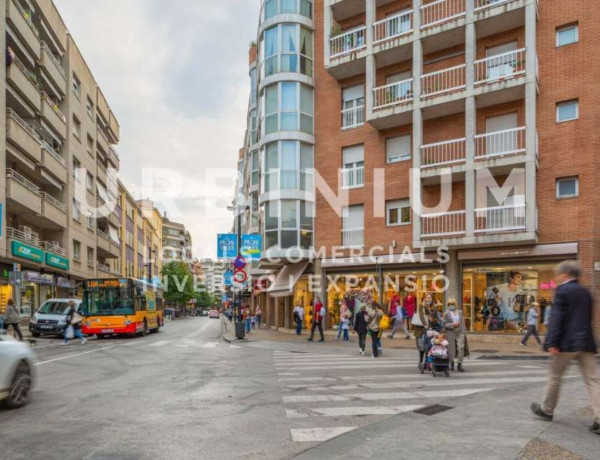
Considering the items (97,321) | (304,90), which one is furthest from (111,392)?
(304,90)

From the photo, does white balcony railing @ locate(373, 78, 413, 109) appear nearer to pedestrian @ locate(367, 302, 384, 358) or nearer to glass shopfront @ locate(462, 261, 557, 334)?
glass shopfront @ locate(462, 261, 557, 334)

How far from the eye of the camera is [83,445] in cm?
580

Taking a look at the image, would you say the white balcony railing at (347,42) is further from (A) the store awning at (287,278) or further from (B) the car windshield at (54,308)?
(B) the car windshield at (54,308)

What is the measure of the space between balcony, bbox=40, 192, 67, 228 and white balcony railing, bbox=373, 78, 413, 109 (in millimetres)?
20816

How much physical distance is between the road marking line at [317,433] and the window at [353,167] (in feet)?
66.6

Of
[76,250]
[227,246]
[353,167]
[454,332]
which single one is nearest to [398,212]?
[353,167]

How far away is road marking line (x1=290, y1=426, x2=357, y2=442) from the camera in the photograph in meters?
6.07

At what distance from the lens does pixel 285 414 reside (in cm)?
738

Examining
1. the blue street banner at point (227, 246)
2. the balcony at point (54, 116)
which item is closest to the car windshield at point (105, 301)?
the blue street banner at point (227, 246)

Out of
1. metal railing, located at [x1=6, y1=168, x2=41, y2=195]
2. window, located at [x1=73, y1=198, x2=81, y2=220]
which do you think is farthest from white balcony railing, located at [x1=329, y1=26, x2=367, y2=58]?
window, located at [x1=73, y1=198, x2=81, y2=220]

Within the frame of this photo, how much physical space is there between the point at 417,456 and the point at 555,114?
1921cm

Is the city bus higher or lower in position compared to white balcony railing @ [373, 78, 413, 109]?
lower

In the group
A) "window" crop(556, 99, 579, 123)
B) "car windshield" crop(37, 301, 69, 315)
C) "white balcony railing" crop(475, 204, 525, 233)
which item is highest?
"window" crop(556, 99, 579, 123)

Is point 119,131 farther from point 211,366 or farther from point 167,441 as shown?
point 167,441
